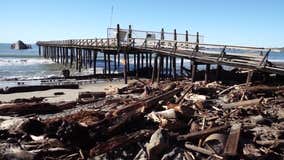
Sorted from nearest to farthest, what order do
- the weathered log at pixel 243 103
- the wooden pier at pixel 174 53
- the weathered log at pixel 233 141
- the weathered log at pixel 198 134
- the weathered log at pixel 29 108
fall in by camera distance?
the weathered log at pixel 233 141
the weathered log at pixel 198 134
the weathered log at pixel 243 103
the weathered log at pixel 29 108
the wooden pier at pixel 174 53

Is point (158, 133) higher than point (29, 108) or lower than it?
higher

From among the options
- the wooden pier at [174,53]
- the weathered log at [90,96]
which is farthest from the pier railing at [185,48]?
the weathered log at [90,96]

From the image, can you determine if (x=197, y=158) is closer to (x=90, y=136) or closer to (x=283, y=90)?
(x=90, y=136)

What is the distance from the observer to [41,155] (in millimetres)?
10883

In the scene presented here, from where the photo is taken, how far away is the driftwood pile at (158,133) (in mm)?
10703

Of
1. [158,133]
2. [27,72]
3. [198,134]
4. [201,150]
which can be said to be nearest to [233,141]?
[201,150]

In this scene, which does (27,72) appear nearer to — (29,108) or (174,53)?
(174,53)

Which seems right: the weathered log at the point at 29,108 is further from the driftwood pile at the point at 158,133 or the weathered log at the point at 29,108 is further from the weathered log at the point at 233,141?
the weathered log at the point at 233,141

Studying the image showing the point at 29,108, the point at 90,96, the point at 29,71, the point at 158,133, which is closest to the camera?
the point at 158,133

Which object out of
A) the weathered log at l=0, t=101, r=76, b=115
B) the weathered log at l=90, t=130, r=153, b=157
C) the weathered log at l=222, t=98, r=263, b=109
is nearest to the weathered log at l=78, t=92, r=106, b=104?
the weathered log at l=0, t=101, r=76, b=115

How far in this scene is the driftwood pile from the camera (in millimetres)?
10703

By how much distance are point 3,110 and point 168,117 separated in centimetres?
729

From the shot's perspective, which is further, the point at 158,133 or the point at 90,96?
the point at 90,96

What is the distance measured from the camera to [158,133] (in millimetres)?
11109
